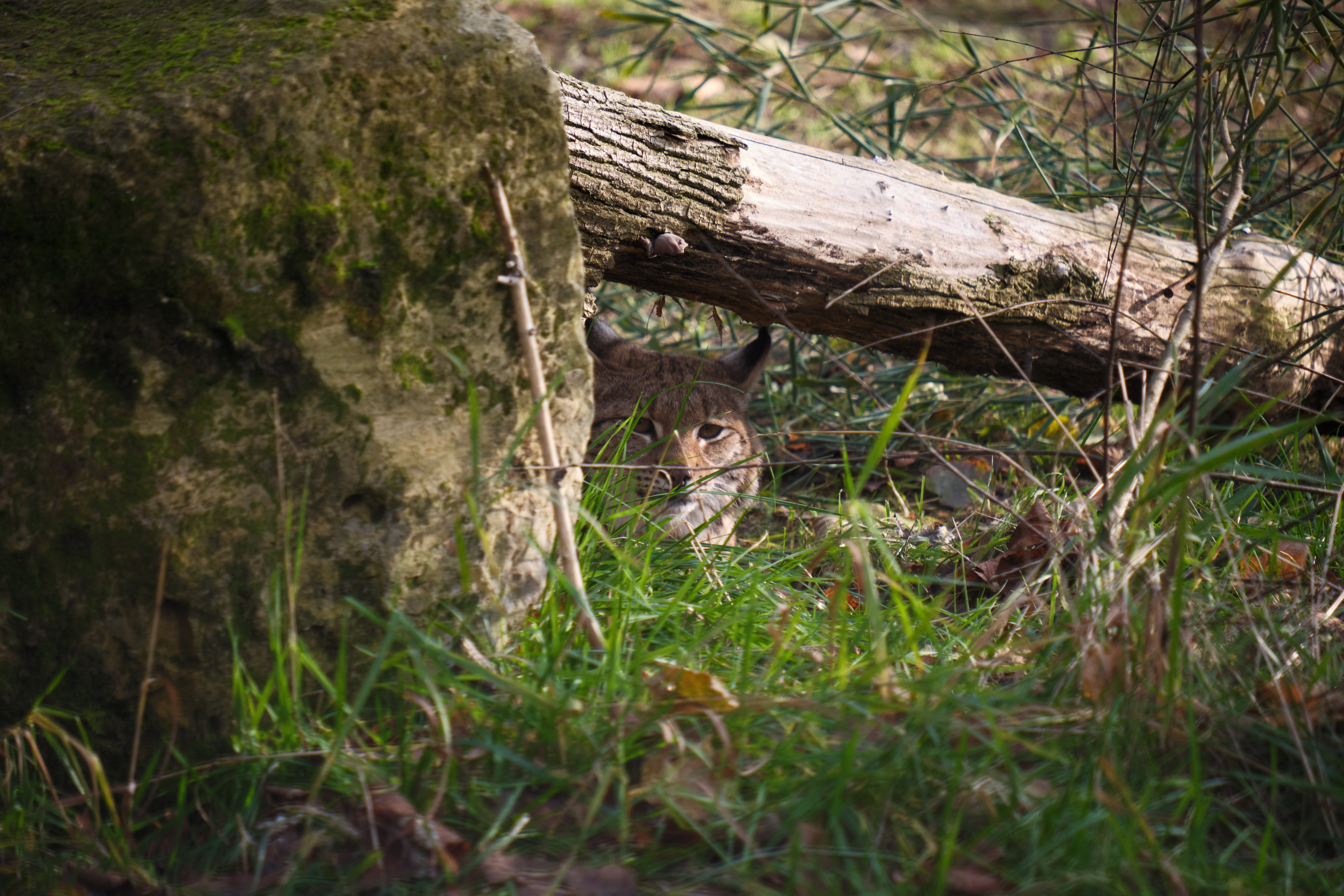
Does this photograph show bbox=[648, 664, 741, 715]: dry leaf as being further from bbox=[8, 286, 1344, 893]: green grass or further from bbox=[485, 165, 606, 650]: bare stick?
bbox=[485, 165, 606, 650]: bare stick

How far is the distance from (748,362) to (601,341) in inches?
27.1

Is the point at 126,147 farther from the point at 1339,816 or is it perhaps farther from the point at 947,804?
the point at 1339,816

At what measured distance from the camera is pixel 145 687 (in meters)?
1.99

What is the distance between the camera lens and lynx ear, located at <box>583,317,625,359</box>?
171 inches

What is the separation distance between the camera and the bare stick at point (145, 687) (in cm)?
198

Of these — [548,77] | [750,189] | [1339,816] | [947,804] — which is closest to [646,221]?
[750,189]

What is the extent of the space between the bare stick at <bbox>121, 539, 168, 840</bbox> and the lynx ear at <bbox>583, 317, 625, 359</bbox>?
2449mm

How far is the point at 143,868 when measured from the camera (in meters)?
1.87

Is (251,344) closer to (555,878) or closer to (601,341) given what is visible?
(555,878)

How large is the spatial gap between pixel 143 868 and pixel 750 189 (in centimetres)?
262

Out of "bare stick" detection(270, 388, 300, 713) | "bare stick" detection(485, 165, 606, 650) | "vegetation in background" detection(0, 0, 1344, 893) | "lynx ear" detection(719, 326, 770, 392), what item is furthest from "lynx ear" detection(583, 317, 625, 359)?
"bare stick" detection(270, 388, 300, 713)

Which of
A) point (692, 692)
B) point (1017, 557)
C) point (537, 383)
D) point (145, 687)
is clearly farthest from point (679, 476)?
point (145, 687)

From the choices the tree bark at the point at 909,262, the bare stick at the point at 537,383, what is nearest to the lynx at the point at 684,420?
the tree bark at the point at 909,262

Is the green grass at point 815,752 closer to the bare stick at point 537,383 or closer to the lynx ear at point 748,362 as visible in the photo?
the bare stick at point 537,383
